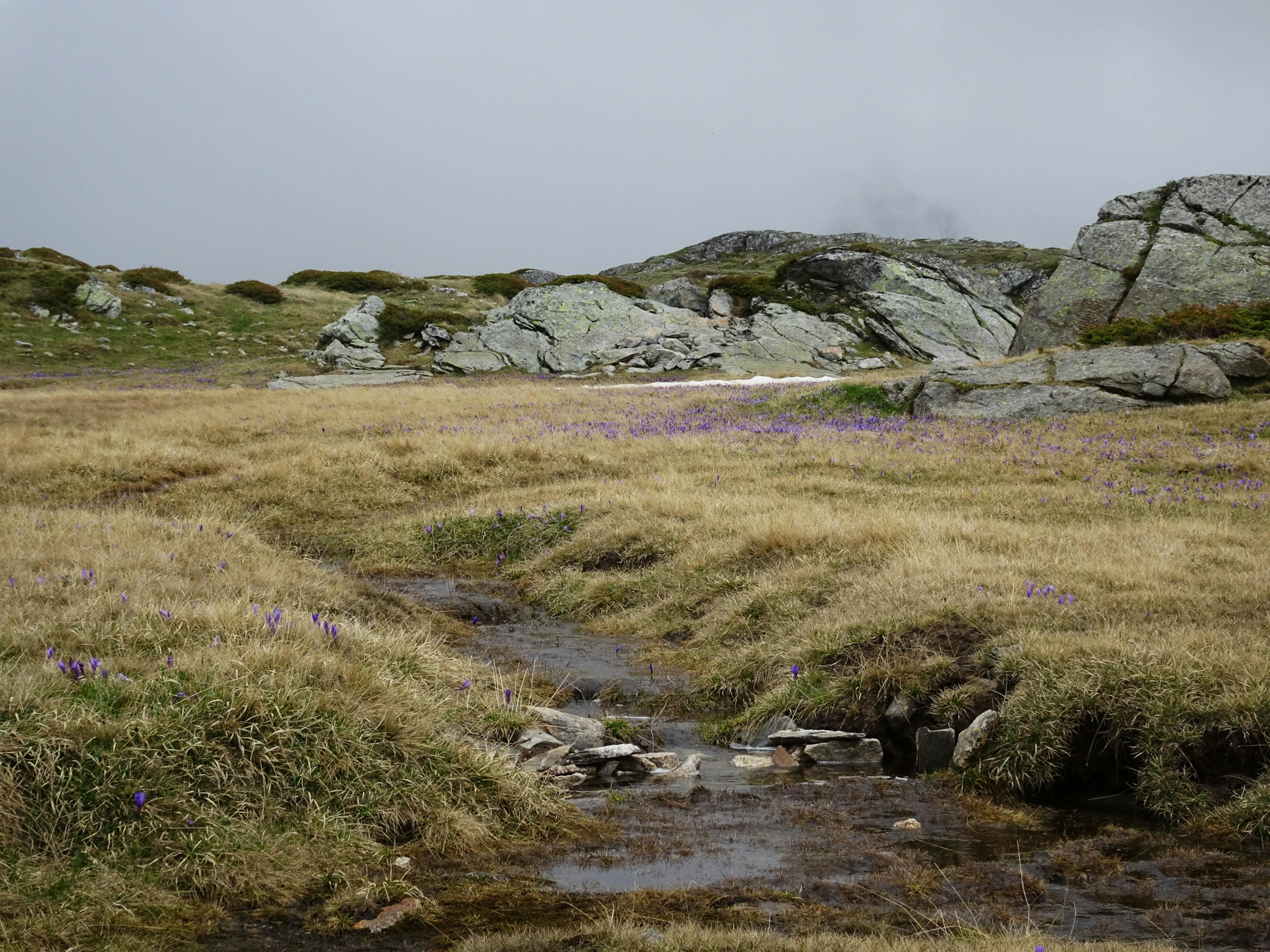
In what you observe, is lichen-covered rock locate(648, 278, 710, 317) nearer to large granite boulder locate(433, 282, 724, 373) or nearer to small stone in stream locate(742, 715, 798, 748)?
large granite boulder locate(433, 282, 724, 373)

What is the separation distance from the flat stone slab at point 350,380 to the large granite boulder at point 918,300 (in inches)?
956

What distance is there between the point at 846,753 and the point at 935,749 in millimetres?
655

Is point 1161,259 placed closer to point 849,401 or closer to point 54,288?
point 849,401

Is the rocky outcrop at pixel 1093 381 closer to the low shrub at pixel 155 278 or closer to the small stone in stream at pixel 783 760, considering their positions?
the small stone in stream at pixel 783 760

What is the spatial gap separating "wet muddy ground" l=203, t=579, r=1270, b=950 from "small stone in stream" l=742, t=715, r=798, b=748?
1.99 ft

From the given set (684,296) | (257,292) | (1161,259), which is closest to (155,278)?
(257,292)

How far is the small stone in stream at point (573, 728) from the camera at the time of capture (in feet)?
22.4

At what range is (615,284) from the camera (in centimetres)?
5634

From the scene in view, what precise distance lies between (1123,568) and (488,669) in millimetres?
6158

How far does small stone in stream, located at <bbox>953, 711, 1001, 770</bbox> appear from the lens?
255 inches

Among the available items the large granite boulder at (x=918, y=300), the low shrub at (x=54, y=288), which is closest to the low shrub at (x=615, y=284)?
the large granite boulder at (x=918, y=300)

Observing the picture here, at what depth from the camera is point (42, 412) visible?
24.3m

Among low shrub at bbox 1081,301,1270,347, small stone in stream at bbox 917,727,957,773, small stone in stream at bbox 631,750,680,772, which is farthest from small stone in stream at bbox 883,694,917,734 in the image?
low shrub at bbox 1081,301,1270,347

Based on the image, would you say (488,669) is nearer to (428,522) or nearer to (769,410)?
(428,522)
